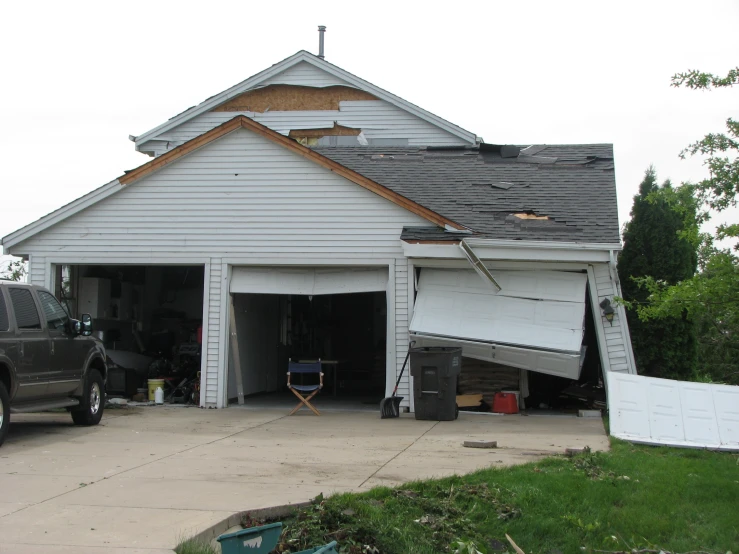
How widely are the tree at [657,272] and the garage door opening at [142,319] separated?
882 cm

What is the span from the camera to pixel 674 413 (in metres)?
10.6

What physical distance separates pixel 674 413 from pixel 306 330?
11.6 metres

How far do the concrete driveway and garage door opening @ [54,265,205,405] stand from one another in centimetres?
175

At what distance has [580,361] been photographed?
13.2 meters

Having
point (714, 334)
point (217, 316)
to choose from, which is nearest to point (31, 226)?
point (217, 316)

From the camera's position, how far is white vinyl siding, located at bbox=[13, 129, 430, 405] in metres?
14.3

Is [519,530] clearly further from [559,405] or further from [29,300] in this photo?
[559,405]

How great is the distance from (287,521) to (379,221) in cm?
868

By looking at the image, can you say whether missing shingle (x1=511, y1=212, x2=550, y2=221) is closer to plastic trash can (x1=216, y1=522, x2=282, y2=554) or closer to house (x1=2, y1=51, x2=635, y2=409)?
house (x1=2, y1=51, x2=635, y2=409)

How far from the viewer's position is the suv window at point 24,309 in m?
9.88

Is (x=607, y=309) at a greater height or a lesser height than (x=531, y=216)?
Answer: lesser

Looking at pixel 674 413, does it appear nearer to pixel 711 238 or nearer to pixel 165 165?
pixel 711 238

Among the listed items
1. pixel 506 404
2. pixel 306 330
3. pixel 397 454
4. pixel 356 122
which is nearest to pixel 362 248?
pixel 506 404

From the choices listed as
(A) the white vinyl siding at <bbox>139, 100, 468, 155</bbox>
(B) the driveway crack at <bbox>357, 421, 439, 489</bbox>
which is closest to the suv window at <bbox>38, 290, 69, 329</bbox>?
(B) the driveway crack at <bbox>357, 421, 439, 489</bbox>
